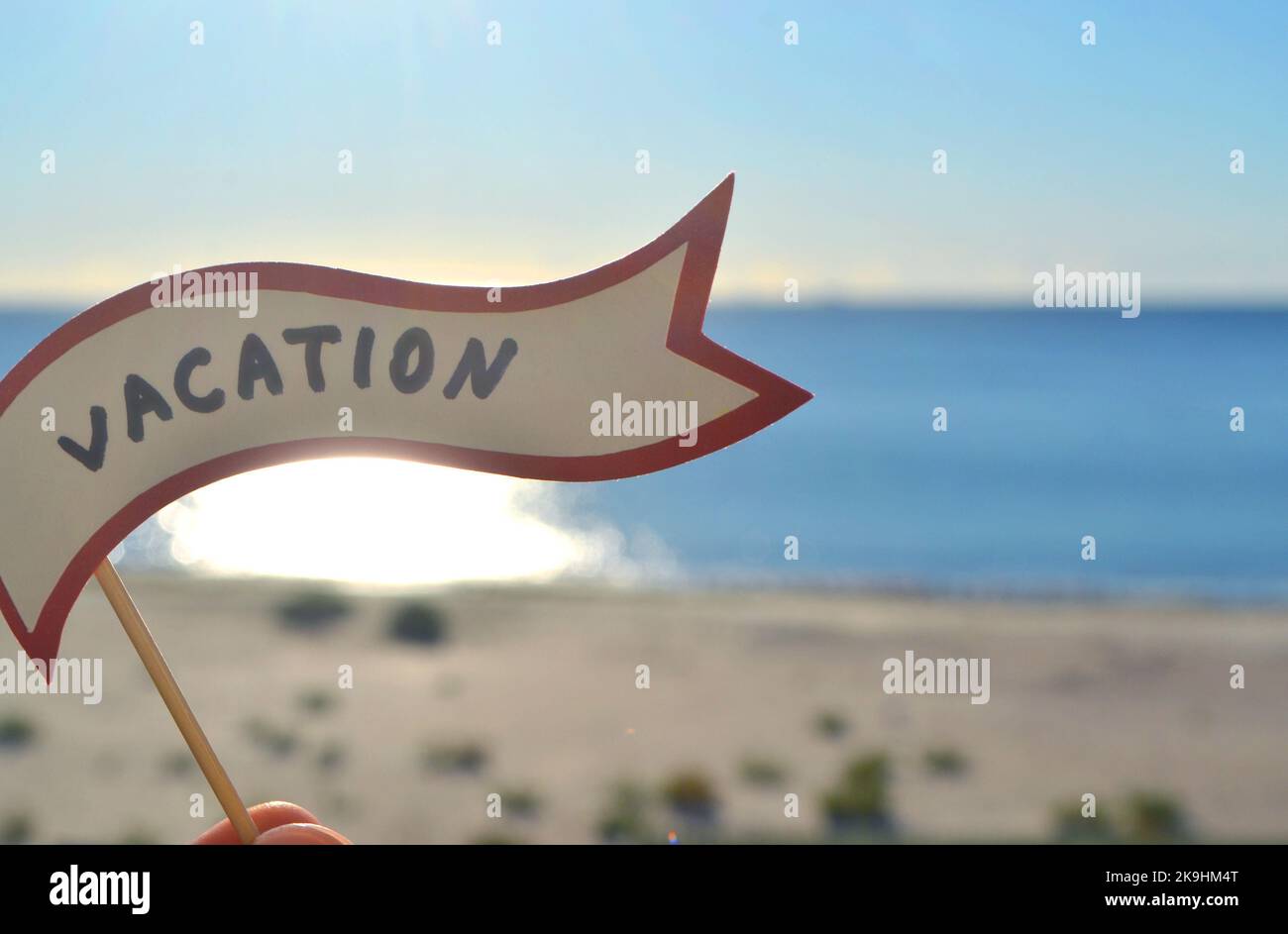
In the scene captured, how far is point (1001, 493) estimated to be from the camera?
27.4m

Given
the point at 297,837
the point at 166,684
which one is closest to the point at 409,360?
the point at 166,684

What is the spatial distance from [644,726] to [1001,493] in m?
20.4

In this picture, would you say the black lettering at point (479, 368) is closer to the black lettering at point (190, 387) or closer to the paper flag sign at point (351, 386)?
the paper flag sign at point (351, 386)

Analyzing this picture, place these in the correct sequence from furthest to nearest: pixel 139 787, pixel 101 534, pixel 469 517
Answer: pixel 469 517 < pixel 139 787 < pixel 101 534

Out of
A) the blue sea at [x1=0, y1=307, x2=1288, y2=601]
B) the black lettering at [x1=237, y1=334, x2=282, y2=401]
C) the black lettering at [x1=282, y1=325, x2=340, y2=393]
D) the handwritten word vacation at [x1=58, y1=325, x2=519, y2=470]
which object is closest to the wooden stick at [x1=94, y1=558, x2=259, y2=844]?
the handwritten word vacation at [x1=58, y1=325, x2=519, y2=470]

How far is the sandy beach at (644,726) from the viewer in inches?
302

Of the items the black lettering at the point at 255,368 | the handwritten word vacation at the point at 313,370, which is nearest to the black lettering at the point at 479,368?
the handwritten word vacation at the point at 313,370

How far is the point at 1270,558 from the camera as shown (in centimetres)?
1995

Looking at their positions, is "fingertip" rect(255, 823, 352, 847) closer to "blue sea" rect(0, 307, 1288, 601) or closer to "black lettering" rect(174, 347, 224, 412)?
"black lettering" rect(174, 347, 224, 412)

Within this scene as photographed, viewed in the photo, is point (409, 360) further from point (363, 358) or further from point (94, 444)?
point (94, 444)
